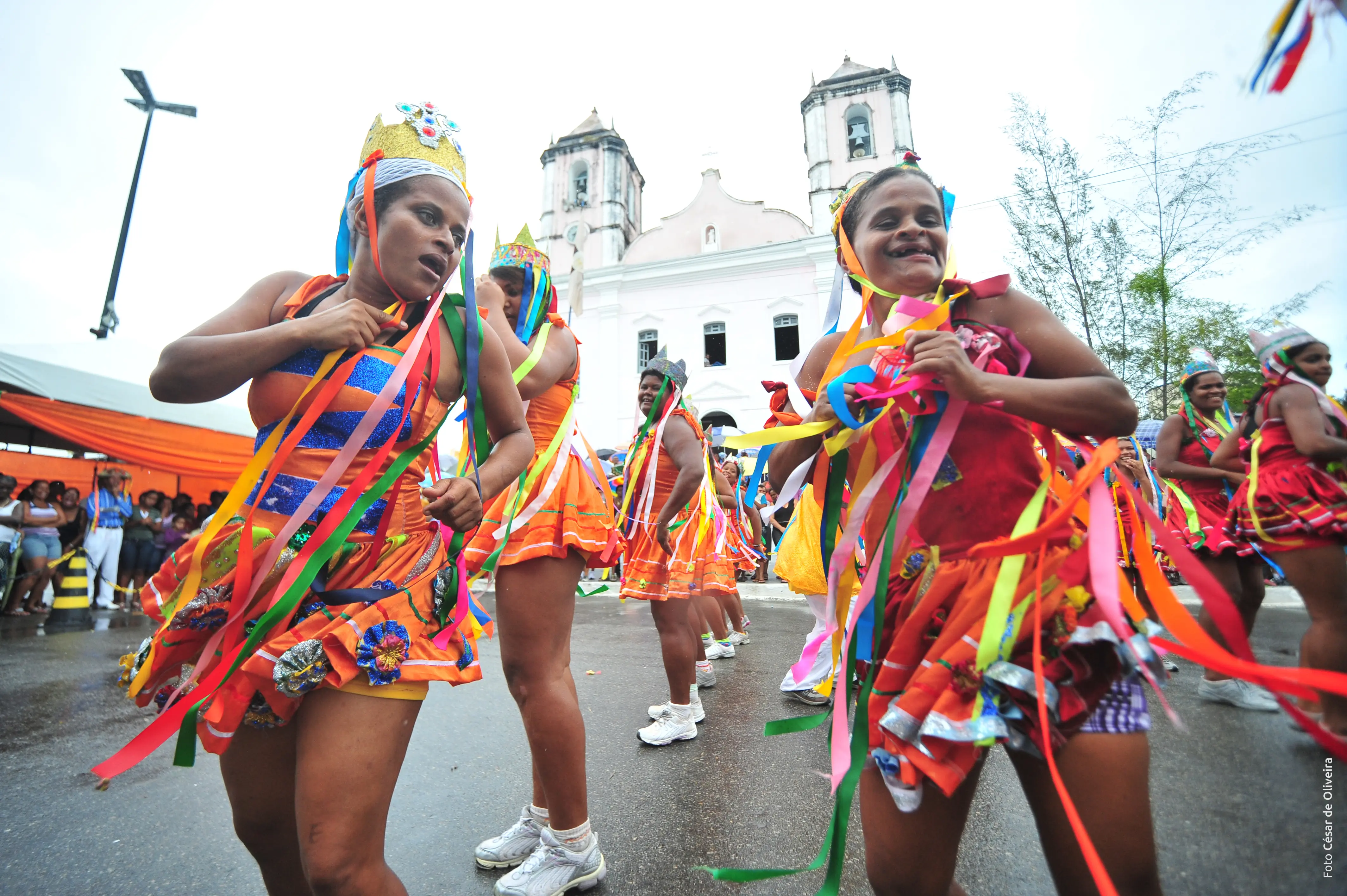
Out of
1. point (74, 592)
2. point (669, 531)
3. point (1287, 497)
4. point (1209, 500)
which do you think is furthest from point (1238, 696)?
point (74, 592)

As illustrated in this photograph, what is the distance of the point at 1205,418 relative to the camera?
4473 mm

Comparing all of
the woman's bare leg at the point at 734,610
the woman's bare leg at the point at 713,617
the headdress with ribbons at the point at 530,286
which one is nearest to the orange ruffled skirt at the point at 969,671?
the headdress with ribbons at the point at 530,286

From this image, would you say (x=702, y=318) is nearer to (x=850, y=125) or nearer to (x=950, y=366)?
(x=850, y=125)

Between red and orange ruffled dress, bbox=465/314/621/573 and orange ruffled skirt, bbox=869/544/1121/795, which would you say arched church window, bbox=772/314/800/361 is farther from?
orange ruffled skirt, bbox=869/544/1121/795

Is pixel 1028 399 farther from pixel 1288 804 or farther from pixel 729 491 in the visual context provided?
pixel 729 491

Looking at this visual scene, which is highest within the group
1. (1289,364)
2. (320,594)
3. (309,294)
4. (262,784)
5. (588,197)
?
(588,197)

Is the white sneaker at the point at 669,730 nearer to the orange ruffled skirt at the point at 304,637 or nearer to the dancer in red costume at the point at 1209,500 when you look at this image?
the orange ruffled skirt at the point at 304,637

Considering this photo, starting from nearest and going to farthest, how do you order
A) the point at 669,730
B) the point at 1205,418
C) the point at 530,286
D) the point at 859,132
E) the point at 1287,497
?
the point at 530,286, the point at 1287,497, the point at 669,730, the point at 1205,418, the point at 859,132

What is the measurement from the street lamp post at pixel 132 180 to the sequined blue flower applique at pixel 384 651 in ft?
43.1

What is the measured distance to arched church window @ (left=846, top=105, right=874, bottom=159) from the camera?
94.7 feet

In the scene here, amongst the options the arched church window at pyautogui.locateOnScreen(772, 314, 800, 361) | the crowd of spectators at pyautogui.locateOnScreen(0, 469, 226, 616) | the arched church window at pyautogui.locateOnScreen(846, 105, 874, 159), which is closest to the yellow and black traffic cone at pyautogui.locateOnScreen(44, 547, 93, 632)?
the crowd of spectators at pyautogui.locateOnScreen(0, 469, 226, 616)

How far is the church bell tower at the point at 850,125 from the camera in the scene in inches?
1118

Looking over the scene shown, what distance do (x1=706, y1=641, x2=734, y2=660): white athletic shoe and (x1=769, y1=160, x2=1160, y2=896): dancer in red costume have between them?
4.53m

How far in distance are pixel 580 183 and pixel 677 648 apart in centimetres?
3196
